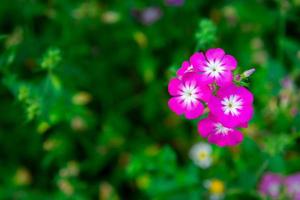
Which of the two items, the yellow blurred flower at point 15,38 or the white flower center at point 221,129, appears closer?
the white flower center at point 221,129

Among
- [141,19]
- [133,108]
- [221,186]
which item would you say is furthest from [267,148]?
[141,19]

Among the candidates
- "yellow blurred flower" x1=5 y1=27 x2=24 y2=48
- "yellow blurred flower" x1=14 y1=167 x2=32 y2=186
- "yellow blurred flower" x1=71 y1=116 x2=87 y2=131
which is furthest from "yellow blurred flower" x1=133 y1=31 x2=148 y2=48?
"yellow blurred flower" x1=14 y1=167 x2=32 y2=186

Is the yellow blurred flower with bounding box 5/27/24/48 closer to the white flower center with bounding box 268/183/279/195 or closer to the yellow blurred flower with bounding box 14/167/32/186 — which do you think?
the yellow blurred flower with bounding box 14/167/32/186

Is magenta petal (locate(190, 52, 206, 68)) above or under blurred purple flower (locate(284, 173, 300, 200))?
under

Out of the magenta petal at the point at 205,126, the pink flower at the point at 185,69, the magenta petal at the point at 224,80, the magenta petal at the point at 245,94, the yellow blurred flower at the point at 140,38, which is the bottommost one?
the magenta petal at the point at 205,126

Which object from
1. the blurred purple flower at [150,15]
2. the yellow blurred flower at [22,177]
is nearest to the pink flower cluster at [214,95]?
the blurred purple flower at [150,15]

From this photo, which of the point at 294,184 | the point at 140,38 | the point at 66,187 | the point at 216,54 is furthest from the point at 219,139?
the point at 140,38

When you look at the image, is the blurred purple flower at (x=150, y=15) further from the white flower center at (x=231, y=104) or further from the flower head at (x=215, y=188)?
the white flower center at (x=231, y=104)
